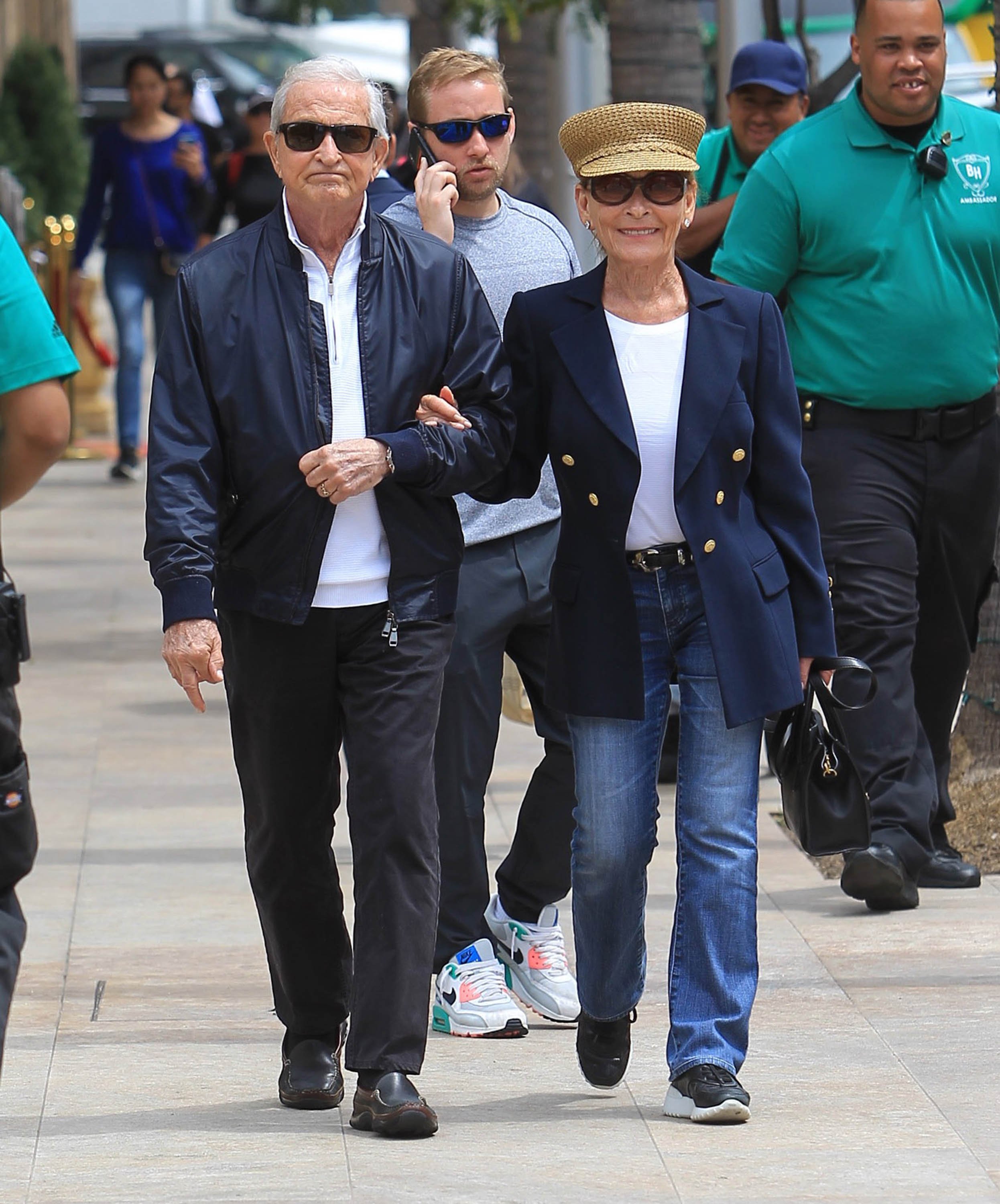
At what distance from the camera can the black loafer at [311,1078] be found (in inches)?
183

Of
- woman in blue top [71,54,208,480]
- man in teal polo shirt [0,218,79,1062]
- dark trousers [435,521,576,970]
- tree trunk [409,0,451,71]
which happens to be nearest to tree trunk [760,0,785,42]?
woman in blue top [71,54,208,480]

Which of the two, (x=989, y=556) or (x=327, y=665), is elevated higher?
(x=327, y=665)

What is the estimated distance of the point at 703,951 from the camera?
4535mm

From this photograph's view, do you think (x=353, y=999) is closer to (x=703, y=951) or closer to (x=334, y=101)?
(x=703, y=951)

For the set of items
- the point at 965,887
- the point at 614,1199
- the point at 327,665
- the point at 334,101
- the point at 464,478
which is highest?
the point at 334,101

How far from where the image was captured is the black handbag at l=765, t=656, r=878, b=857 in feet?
15.6

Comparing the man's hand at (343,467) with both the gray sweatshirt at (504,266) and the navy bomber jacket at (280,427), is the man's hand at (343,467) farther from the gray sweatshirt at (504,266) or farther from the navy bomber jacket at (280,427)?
the gray sweatshirt at (504,266)

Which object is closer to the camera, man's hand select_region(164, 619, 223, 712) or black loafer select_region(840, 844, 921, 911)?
man's hand select_region(164, 619, 223, 712)

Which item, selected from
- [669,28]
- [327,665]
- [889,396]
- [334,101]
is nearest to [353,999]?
[327,665]

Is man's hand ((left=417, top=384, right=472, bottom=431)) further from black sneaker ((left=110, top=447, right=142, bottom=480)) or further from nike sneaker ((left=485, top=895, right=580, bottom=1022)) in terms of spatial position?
black sneaker ((left=110, top=447, right=142, bottom=480))

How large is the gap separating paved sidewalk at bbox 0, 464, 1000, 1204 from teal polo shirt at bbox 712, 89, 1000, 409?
133 centimetres

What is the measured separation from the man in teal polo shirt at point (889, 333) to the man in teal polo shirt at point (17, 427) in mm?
2546

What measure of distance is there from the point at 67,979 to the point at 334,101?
222 cm

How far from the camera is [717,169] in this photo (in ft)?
24.7
